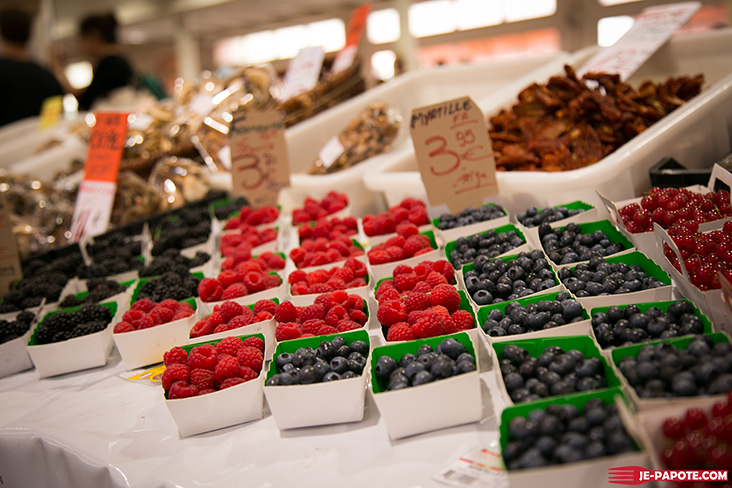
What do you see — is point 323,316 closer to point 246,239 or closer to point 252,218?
point 246,239

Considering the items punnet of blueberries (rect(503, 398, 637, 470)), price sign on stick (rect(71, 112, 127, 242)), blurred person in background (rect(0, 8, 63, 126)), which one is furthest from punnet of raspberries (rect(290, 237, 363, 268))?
blurred person in background (rect(0, 8, 63, 126))

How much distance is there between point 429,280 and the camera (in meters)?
1.38

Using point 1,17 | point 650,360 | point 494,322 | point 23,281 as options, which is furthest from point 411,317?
point 1,17

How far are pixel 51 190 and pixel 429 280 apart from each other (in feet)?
8.43

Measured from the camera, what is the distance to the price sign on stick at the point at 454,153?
6.02 feet

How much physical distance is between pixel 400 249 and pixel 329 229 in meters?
0.43

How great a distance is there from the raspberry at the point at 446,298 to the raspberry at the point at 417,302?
0.01 meters

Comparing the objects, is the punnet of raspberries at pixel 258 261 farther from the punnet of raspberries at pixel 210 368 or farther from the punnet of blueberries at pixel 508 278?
the punnet of blueberries at pixel 508 278

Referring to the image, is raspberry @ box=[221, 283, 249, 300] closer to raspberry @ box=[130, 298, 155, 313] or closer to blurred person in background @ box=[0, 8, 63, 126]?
raspberry @ box=[130, 298, 155, 313]

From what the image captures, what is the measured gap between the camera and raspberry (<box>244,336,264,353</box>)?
1266 mm

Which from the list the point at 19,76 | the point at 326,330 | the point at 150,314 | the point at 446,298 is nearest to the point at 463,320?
the point at 446,298

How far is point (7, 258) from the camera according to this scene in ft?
6.68

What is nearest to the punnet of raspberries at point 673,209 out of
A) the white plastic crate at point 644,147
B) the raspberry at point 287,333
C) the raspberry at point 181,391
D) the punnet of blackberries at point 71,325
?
the white plastic crate at point 644,147

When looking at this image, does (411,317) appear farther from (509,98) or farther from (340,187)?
(509,98)
